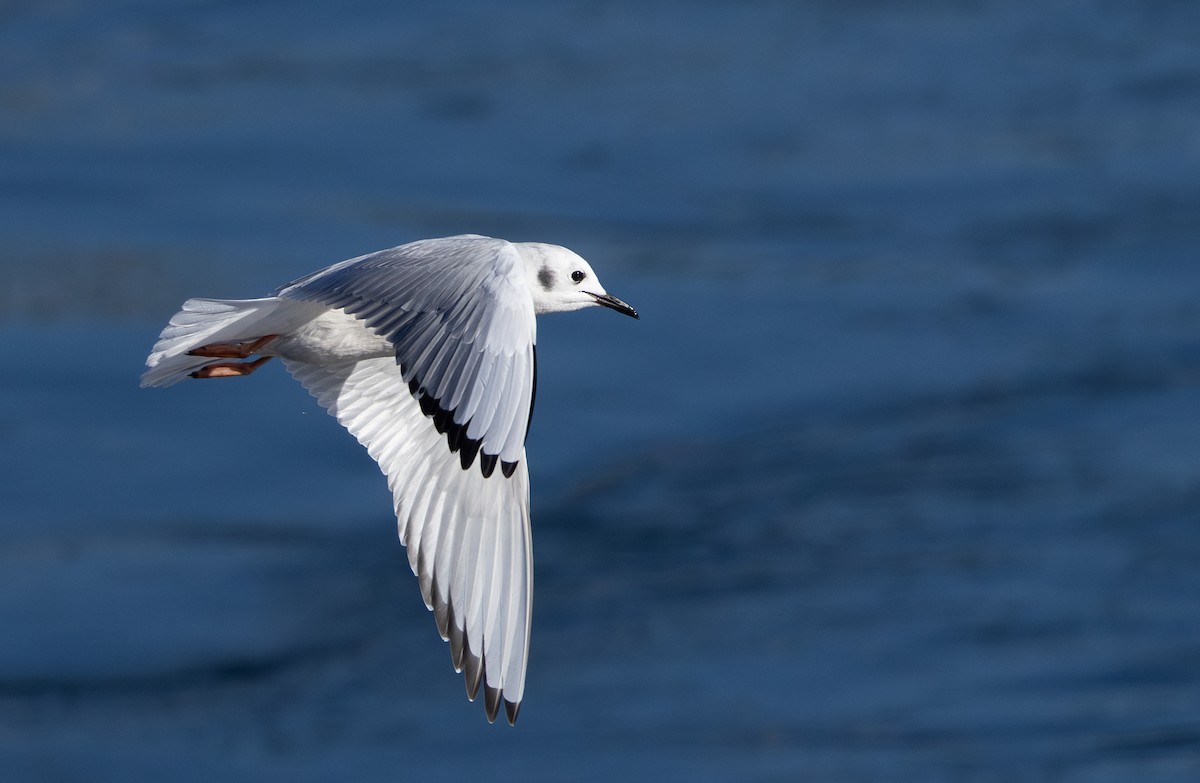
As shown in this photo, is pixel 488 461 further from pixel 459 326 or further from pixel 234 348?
pixel 234 348

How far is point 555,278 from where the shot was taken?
8.96m

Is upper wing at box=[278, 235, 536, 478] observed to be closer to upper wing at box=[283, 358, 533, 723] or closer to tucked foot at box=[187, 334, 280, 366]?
tucked foot at box=[187, 334, 280, 366]

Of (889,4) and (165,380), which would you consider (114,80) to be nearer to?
(889,4)

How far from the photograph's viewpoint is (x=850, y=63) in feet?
82.5

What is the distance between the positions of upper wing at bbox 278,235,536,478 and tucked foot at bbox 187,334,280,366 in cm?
42

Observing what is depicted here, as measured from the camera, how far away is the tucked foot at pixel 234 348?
890 cm

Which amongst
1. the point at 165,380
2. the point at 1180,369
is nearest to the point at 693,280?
the point at 1180,369

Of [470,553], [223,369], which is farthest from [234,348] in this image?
[470,553]

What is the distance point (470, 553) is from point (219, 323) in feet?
Result: 4.40

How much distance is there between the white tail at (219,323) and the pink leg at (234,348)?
0.03 metres

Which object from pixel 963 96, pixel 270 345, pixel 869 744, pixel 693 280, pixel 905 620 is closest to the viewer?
pixel 270 345

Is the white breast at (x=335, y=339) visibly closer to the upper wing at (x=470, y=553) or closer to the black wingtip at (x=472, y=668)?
the upper wing at (x=470, y=553)

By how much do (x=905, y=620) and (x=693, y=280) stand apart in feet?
15.3

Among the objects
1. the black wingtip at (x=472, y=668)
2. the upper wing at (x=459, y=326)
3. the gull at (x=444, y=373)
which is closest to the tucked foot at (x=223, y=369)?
the gull at (x=444, y=373)
